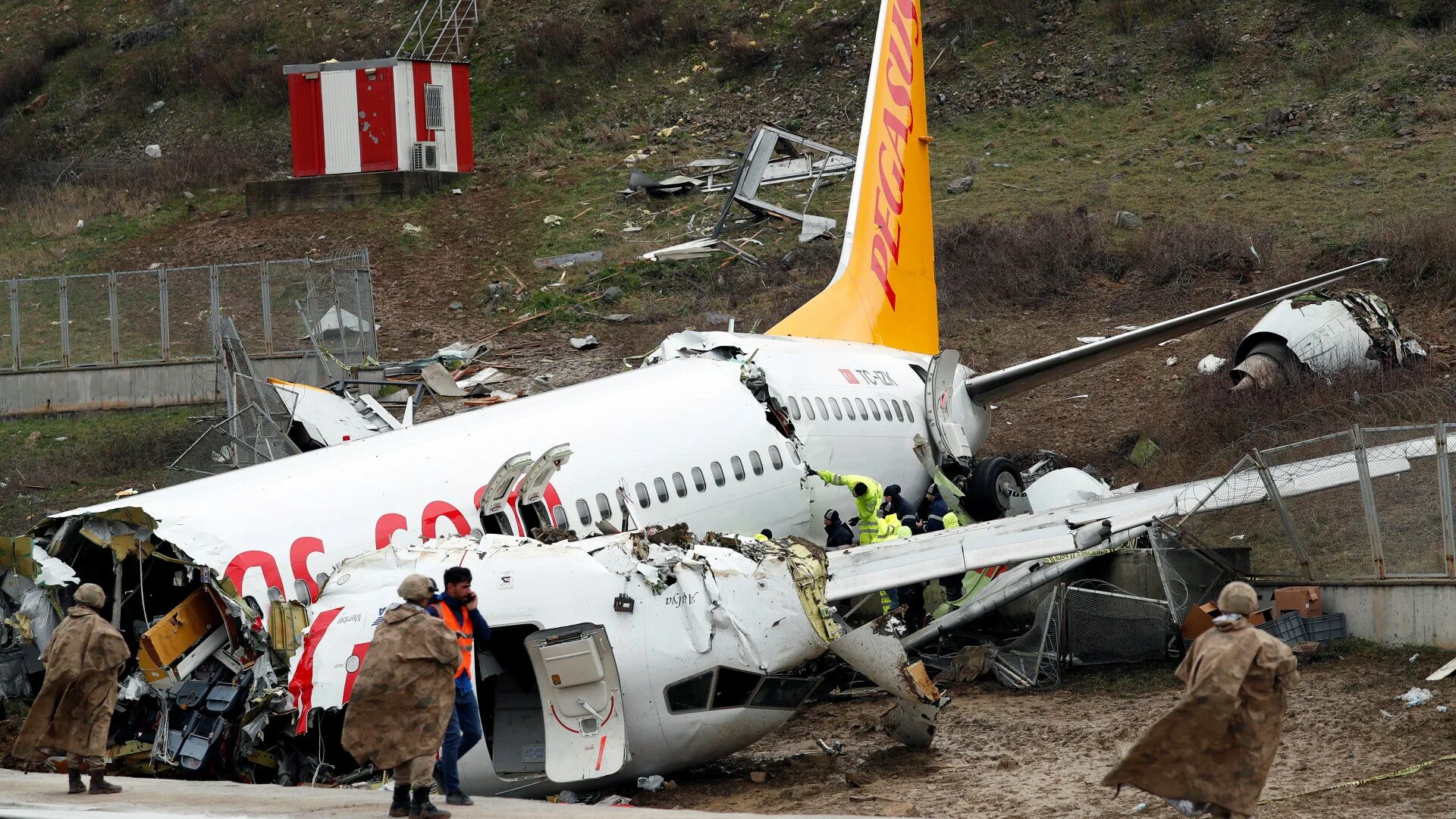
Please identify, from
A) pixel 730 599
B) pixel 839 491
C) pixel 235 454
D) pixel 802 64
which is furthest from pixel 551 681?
pixel 802 64

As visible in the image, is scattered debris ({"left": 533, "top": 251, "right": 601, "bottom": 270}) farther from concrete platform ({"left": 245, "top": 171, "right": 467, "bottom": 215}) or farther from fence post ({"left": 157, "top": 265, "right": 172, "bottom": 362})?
fence post ({"left": 157, "top": 265, "right": 172, "bottom": 362})

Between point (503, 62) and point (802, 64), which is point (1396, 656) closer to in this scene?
point (802, 64)

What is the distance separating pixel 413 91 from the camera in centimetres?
4356

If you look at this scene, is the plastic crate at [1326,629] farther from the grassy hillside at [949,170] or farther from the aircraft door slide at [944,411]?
the grassy hillside at [949,170]

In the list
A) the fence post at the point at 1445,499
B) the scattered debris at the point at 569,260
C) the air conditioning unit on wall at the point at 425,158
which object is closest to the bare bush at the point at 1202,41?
the scattered debris at the point at 569,260

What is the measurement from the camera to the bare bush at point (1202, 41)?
43.6 metres

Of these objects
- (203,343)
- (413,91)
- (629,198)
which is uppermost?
(413,91)

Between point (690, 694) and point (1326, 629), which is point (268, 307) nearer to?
point (690, 694)

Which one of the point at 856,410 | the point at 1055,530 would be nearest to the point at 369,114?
the point at 856,410

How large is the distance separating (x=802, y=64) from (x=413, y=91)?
1272 centimetres

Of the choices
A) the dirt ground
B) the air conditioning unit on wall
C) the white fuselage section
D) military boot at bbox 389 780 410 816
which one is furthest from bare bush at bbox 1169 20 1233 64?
military boot at bbox 389 780 410 816

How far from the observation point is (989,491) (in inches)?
879

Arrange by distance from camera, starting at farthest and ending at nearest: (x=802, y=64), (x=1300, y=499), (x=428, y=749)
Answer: (x=802, y=64) → (x=1300, y=499) → (x=428, y=749)

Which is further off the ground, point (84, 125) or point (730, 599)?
point (84, 125)
